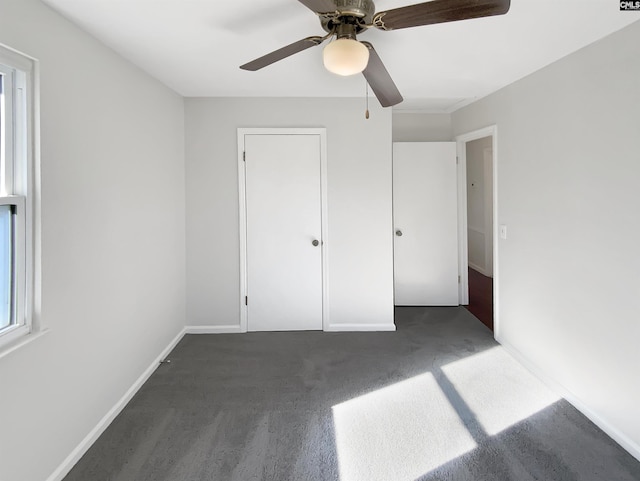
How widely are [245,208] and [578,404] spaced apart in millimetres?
2954

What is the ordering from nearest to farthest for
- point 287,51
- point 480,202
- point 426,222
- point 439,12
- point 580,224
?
point 439,12 < point 287,51 < point 580,224 < point 426,222 < point 480,202

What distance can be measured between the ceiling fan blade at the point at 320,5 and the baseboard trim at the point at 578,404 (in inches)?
101

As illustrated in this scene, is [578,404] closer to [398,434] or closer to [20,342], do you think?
[398,434]

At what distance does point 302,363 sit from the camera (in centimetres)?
289

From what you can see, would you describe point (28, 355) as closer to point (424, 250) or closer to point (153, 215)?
point (153, 215)

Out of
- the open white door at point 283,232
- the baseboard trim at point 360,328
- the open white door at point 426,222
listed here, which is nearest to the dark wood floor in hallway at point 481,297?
the open white door at point 426,222

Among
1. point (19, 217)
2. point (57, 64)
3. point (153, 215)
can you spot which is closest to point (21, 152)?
point (19, 217)

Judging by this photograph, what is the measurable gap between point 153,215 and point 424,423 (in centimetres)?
239

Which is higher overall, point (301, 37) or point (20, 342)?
point (301, 37)

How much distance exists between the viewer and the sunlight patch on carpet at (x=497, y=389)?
7.13ft

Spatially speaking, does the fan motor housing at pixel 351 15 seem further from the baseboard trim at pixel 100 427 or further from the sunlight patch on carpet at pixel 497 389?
the baseboard trim at pixel 100 427

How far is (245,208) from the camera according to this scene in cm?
345

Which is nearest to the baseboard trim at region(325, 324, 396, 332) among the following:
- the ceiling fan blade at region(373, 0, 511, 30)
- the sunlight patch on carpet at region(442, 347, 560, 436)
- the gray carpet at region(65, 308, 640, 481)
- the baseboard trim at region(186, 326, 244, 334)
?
the gray carpet at region(65, 308, 640, 481)

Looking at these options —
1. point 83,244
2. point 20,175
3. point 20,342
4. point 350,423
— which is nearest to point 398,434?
point 350,423
